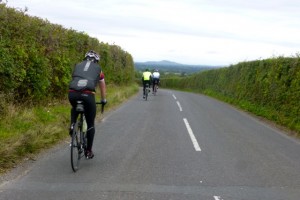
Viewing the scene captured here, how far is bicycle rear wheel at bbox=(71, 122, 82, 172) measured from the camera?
6901 millimetres

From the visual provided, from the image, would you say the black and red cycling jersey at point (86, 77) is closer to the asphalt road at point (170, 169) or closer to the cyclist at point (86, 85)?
the cyclist at point (86, 85)

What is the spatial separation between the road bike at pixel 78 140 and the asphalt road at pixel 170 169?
0.22 meters

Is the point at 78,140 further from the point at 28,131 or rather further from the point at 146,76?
the point at 146,76

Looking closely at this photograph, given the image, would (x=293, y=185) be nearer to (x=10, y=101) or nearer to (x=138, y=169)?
(x=138, y=169)

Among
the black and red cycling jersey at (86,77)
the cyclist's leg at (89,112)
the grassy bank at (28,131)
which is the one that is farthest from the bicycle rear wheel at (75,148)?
the grassy bank at (28,131)

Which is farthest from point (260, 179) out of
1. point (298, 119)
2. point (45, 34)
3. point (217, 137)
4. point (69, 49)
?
point (69, 49)

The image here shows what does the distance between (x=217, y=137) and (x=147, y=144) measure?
238 cm

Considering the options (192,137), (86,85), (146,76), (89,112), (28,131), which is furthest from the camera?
(146,76)

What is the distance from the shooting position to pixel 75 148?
282 inches

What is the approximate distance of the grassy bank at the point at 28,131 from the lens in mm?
7411

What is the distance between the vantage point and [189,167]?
758 cm

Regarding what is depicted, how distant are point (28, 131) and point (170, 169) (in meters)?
3.37

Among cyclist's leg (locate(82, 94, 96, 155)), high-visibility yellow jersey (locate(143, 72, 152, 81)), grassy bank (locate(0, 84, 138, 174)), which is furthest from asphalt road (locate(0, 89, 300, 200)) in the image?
high-visibility yellow jersey (locate(143, 72, 152, 81))

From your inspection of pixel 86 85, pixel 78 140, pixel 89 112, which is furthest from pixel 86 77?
pixel 78 140
